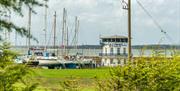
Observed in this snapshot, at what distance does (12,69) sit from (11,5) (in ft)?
7.79

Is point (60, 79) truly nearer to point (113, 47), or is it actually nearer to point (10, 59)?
point (10, 59)

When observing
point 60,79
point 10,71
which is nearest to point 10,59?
point 10,71

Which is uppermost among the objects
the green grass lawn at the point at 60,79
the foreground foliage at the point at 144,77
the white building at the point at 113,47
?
the white building at the point at 113,47

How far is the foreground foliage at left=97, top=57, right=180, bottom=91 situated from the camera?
47.0 feet

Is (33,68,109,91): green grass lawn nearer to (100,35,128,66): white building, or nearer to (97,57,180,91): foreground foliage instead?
(97,57,180,91): foreground foliage

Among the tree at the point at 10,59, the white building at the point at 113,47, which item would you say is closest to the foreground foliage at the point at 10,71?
the tree at the point at 10,59

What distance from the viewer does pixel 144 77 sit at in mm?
14258

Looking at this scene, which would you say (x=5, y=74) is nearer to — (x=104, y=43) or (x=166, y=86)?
(x=166, y=86)

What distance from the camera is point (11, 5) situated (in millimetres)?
10523

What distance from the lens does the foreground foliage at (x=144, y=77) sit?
47.0ft

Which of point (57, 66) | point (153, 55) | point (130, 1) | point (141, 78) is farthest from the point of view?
point (57, 66)

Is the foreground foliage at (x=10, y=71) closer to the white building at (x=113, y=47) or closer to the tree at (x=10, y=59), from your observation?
the tree at (x=10, y=59)

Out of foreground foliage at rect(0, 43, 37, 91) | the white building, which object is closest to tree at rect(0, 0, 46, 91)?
foreground foliage at rect(0, 43, 37, 91)

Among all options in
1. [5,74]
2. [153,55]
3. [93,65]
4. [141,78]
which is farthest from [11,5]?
[93,65]
